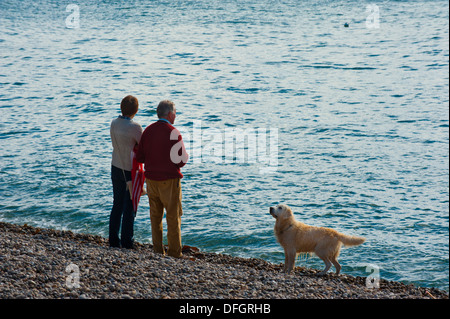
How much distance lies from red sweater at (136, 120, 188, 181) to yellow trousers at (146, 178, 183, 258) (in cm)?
12

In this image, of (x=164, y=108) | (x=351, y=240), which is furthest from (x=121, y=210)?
(x=351, y=240)

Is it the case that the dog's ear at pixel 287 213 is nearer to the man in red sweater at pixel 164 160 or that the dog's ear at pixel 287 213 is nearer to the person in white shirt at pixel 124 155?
the man in red sweater at pixel 164 160

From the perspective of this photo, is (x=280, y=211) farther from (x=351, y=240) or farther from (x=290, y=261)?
(x=351, y=240)

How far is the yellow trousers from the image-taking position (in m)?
7.96

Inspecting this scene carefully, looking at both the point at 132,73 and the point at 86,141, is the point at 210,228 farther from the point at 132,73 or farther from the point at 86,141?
the point at 132,73

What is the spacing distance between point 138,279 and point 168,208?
1.30 metres

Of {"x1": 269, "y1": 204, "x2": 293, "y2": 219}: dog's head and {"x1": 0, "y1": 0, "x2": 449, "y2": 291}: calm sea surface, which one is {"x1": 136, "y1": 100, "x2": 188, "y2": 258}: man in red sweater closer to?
{"x1": 269, "y1": 204, "x2": 293, "y2": 219}: dog's head

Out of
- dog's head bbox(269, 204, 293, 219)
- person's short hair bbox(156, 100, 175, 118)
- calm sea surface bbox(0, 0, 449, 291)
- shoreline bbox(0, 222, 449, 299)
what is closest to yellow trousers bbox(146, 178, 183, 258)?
shoreline bbox(0, 222, 449, 299)

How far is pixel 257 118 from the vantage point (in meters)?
19.6

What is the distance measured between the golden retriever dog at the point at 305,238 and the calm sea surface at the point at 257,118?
1.79m

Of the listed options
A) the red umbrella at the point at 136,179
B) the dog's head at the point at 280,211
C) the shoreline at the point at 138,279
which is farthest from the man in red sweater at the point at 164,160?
the dog's head at the point at 280,211

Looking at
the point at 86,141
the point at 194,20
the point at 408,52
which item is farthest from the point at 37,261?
the point at 194,20

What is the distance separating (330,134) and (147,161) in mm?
10781

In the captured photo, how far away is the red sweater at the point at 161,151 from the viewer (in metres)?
7.70
